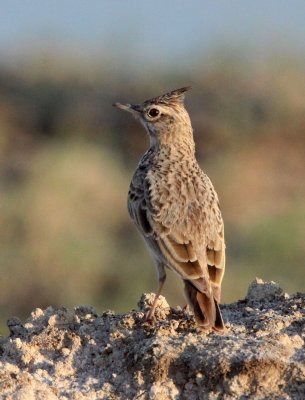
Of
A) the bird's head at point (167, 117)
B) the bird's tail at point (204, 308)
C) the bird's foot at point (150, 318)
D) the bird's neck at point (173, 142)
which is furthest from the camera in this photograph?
the bird's head at point (167, 117)

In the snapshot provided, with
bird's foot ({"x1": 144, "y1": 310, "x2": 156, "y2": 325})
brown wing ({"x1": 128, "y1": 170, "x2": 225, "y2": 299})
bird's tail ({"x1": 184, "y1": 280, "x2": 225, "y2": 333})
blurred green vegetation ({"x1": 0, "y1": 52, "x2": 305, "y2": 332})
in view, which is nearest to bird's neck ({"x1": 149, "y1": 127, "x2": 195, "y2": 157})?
brown wing ({"x1": 128, "y1": 170, "x2": 225, "y2": 299})

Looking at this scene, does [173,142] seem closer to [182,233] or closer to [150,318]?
[182,233]

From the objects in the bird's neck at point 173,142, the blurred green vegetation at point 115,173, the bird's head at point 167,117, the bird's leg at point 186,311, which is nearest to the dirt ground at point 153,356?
the bird's leg at point 186,311

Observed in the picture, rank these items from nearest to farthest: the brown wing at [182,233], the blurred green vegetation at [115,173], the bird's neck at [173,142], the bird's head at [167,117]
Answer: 1. the brown wing at [182,233]
2. the bird's neck at [173,142]
3. the bird's head at [167,117]
4. the blurred green vegetation at [115,173]

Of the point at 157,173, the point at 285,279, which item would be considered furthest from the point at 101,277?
the point at 157,173

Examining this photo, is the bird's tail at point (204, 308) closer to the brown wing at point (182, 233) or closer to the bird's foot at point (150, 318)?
the brown wing at point (182, 233)

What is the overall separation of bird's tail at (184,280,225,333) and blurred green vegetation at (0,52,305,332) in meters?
6.84

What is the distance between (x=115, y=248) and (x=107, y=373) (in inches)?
399

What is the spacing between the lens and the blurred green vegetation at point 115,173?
604 inches

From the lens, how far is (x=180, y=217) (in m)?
7.53

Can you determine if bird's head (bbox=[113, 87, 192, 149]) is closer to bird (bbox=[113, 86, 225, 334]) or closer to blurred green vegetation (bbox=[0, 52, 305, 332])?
bird (bbox=[113, 86, 225, 334])

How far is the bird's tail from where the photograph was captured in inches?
265

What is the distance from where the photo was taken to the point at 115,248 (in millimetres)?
16688

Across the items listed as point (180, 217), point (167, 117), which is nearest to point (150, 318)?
point (180, 217)
